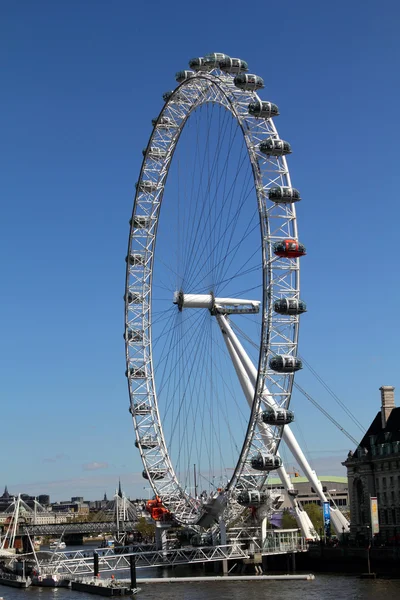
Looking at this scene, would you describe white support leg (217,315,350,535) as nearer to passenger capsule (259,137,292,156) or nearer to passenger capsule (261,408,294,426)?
passenger capsule (261,408,294,426)

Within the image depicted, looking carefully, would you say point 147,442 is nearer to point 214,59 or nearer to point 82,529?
point 214,59

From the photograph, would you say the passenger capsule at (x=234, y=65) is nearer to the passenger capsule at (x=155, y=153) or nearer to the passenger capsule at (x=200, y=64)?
the passenger capsule at (x=200, y=64)

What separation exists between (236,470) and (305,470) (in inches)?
351


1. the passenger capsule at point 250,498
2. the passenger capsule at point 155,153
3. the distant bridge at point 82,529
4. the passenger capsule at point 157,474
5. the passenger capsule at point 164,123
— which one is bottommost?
the passenger capsule at point 250,498

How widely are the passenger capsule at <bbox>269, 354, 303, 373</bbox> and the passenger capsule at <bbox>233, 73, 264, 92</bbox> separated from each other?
19218mm

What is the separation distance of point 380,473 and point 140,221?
31.1m

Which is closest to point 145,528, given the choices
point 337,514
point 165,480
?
point 165,480

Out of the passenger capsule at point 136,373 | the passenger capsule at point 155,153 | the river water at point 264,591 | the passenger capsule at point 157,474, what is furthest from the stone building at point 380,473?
the passenger capsule at point 155,153

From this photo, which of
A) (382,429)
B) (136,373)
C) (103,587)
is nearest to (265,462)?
(103,587)

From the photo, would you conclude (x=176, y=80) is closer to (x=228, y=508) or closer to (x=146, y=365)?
(x=146, y=365)

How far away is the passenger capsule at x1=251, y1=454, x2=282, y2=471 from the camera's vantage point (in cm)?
6228

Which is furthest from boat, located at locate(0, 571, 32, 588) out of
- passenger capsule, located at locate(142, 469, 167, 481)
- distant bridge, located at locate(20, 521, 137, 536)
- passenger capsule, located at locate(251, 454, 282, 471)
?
distant bridge, located at locate(20, 521, 137, 536)

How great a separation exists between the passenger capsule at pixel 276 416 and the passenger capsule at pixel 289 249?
10.4 metres

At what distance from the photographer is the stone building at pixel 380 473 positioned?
250 ft
